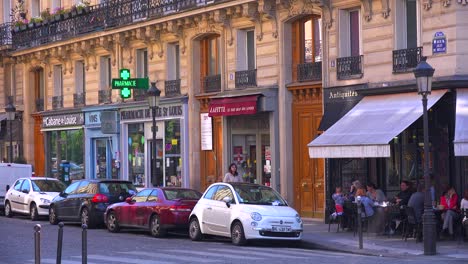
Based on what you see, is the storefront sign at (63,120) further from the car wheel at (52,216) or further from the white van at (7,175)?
the car wheel at (52,216)

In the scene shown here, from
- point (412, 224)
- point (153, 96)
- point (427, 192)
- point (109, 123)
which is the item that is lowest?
point (412, 224)

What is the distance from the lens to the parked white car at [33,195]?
34688 millimetres

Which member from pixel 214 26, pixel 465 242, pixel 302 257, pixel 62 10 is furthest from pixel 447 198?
pixel 62 10

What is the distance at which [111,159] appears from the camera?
4159cm

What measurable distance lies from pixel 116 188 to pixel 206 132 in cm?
524

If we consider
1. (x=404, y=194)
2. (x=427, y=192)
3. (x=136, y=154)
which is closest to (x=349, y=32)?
(x=404, y=194)

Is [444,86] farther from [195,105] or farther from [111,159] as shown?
[111,159]

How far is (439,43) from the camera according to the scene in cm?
2567

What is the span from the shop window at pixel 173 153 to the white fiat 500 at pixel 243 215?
11.0 metres

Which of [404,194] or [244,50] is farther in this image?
[244,50]

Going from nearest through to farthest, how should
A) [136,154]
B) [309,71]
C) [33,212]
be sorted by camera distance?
[309,71] < [33,212] < [136,154]

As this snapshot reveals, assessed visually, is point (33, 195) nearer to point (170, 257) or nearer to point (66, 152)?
point (66, 152)

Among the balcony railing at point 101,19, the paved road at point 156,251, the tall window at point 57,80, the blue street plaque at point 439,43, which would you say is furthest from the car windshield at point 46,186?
the blue street plaque at point 439,43

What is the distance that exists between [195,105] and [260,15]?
16.4ft
